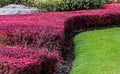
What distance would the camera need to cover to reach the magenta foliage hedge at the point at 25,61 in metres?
5.25

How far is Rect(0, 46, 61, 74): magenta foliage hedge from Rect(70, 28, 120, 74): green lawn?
1.06 meters

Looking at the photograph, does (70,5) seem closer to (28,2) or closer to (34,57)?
(28,2)

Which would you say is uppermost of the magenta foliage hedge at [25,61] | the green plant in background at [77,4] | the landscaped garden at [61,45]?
the magenta foliage hedge at [25,61]

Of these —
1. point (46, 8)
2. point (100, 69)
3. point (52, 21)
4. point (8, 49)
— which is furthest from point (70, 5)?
point (8, 49)

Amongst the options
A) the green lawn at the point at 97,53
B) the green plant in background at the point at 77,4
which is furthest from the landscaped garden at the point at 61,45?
the green plant in background at the point at 77,4

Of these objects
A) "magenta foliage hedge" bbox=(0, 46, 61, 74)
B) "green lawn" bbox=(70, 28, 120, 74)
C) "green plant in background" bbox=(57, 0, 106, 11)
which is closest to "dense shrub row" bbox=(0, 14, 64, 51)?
"green lawn" bbox=(70, 28, 120, 74)

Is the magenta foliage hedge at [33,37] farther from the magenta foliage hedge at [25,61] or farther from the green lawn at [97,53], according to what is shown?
the magenta foliage hedge at [25,61]

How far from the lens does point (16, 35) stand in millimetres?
7918

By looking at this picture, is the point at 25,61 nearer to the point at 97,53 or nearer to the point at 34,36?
the point at 34,36

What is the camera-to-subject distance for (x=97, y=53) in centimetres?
857

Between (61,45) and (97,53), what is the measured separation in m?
0.91

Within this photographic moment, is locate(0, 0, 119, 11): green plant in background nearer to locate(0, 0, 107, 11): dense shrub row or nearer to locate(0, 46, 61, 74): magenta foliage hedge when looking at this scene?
locate(0, 0, 107, 11): dense shrub row

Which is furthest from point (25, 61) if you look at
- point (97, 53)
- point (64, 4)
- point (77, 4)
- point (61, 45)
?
point (77, 4)

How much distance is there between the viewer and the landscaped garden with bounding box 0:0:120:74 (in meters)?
5.81
